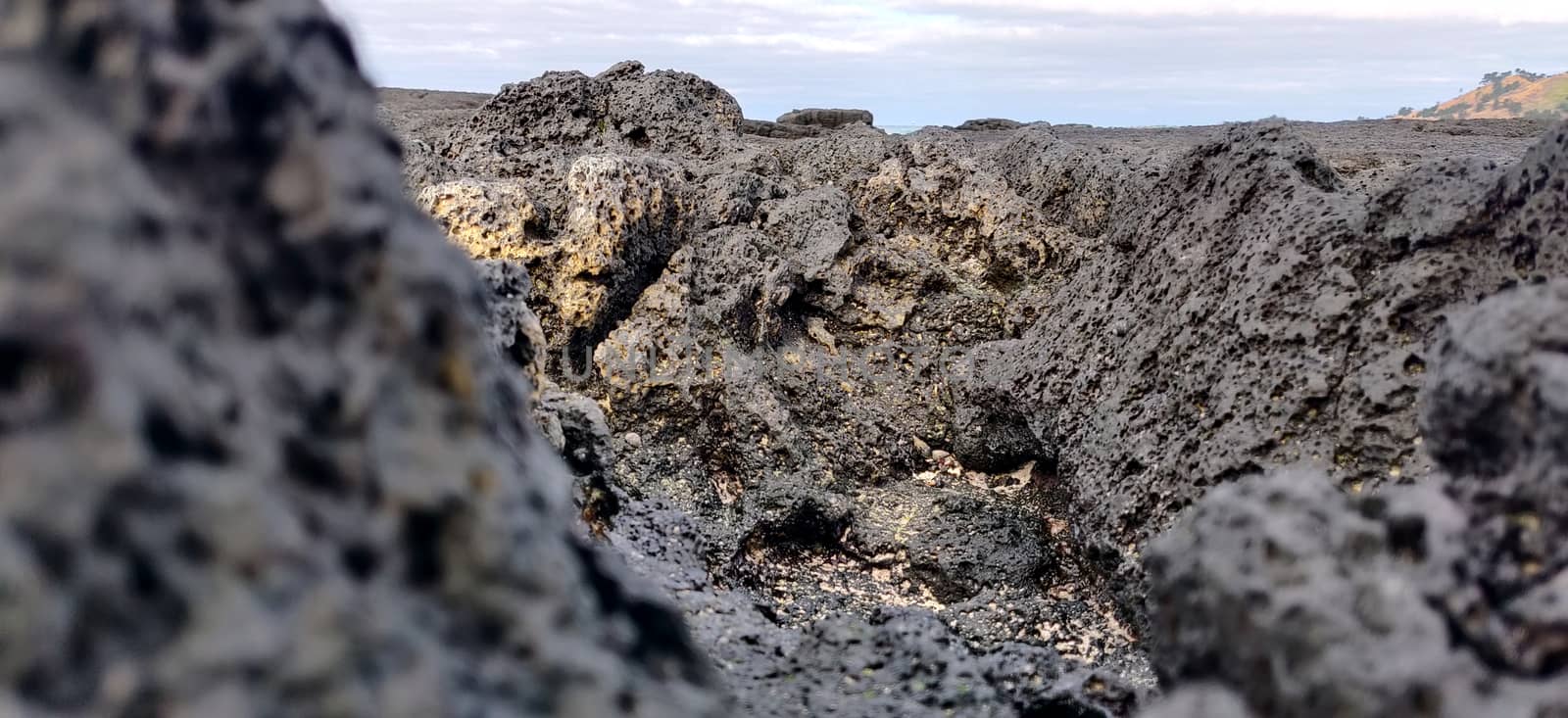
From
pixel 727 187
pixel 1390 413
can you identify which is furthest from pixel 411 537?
pixel 727 187

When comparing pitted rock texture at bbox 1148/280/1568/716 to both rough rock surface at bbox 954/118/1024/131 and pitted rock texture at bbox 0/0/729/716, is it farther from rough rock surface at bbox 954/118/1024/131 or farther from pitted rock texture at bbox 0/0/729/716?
rough rock surface at bbox 954/118/1024/131

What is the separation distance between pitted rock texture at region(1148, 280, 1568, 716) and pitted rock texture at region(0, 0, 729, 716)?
2.46 feet

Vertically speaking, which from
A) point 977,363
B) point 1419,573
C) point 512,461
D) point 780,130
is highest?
point 780,130

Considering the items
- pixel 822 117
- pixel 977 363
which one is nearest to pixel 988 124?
pixel 822 117

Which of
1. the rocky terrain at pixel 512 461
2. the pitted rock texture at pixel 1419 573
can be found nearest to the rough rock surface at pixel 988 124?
the rocky terrain at pixel 512 461

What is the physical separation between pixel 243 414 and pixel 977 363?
14.2 ft

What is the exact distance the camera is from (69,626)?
0.83 metres

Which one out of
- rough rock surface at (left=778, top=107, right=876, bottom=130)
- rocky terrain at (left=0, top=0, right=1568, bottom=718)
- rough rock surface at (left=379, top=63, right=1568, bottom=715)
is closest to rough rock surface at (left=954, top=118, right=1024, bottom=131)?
rough rock surface at (left=778, top=107, right=876, bottom=130)

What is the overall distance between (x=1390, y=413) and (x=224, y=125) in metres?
3.06

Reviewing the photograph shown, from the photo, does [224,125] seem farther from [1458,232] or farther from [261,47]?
[1458,232]

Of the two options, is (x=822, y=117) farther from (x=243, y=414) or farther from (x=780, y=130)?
(x=243, y=414)

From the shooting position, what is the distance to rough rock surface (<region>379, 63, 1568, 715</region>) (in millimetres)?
2930

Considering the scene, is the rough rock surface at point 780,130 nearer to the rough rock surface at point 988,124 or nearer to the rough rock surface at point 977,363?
the rough rock surface at point 988,124

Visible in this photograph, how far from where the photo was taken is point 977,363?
5004 mm
